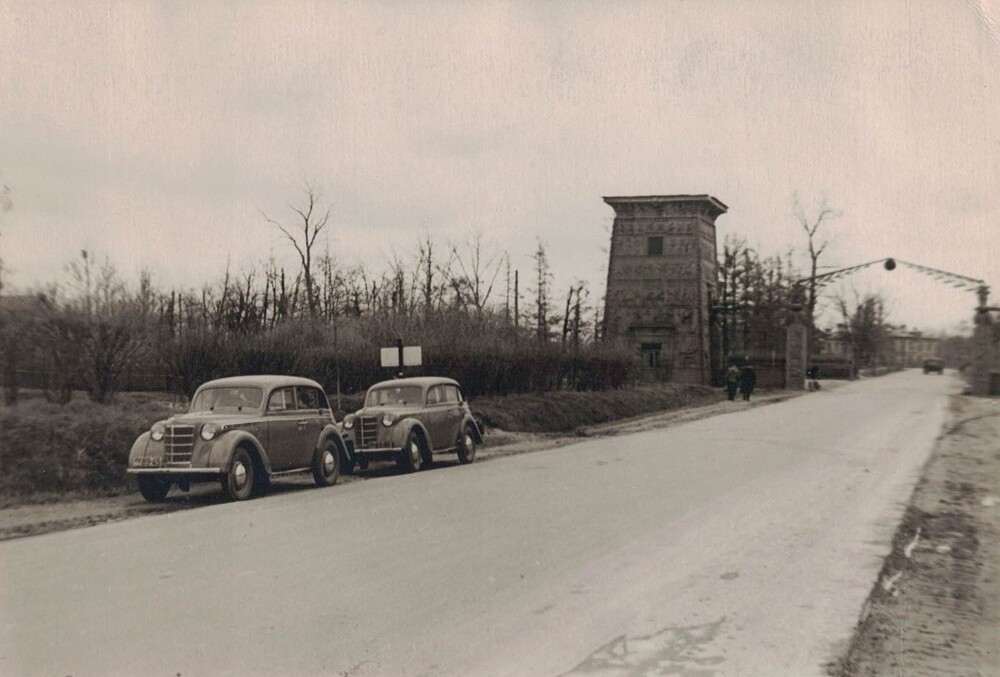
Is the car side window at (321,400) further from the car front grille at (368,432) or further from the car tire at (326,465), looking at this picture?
the car front grille at (368,432)

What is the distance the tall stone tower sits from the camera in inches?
2136

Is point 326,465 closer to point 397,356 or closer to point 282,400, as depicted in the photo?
point 282,400

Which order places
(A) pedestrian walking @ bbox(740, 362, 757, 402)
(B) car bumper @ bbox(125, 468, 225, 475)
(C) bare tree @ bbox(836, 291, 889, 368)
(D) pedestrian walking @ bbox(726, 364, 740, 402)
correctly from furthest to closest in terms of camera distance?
(C) bare tree @ bbox(836, 291, 889, 368) < (A) pedestrian walking @ bbox(740, 362, 757, 402) < (D) pedestrian walking @ bbox(726, 364, 740, 402) < (B) car bumper @ bbox(125, 468, 225, 475)

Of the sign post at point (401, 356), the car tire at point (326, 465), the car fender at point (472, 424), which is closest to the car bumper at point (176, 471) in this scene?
the car tire at point (326, 465)

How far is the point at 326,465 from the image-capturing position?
47.5 ft

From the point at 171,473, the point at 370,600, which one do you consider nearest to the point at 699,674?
the point at 370,600

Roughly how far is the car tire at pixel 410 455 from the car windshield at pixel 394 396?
83 centimetres

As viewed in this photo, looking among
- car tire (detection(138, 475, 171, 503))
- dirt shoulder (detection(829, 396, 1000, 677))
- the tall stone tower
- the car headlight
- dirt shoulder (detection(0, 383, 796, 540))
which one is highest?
the tall stone tower

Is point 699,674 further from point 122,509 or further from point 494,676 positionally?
point 122,509

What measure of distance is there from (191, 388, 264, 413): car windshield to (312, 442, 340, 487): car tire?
1.33 m

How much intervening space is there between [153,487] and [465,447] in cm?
657

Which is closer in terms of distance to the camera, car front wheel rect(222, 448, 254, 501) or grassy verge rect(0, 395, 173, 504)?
car front wheel rect(222, 448, 254, 501)

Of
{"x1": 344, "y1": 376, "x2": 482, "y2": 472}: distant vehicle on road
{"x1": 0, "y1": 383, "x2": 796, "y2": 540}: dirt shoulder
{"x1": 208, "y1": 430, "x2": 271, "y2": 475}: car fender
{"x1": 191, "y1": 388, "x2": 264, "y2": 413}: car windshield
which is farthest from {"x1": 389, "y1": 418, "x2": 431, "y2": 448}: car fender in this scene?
{"x1": 208, "y1": 430, "x2": 271, "y2": 475}: car fender

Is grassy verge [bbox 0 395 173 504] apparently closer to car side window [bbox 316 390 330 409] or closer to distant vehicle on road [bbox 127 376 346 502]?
distant vehicle on road [bbox 127 376 346 502]
